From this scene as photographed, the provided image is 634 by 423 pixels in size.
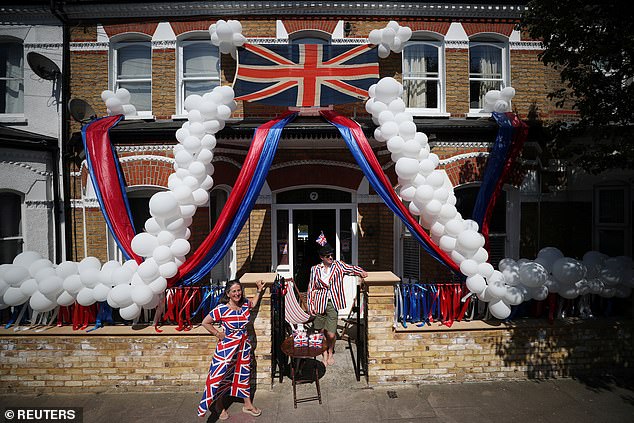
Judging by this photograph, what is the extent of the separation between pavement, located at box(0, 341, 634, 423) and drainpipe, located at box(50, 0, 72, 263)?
3.34 m

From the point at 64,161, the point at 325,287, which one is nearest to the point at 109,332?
the point at 325,287

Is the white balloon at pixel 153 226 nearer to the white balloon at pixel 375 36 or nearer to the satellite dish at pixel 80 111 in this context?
the satellite dish at pixel 80 111

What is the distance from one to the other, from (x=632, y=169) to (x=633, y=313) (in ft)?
9.91

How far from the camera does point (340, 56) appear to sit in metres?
6.31

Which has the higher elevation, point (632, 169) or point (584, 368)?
point (632, 169)

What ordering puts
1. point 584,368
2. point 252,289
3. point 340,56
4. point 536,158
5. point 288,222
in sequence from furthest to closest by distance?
point 288,222 → point 536,158 → point 340,56 → point 584,368 → point 252,289

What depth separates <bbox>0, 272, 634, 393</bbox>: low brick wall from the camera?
458 centimetres

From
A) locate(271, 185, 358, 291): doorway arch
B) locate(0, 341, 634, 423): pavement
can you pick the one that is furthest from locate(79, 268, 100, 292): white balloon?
locate(271, 185, 358, 291): doorway arch

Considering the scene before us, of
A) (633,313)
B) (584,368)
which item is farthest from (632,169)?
(584,368)

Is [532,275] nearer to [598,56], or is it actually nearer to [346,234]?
[598,56]

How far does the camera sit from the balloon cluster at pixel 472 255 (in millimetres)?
4660

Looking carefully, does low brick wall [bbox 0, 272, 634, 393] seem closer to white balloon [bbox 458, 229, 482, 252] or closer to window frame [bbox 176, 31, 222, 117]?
white balloon [bbox 458, 229, 482, 252]

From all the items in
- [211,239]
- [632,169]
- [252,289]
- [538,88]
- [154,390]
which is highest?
[538,88]

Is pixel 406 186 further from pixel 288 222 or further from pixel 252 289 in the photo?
pixel 288 222
